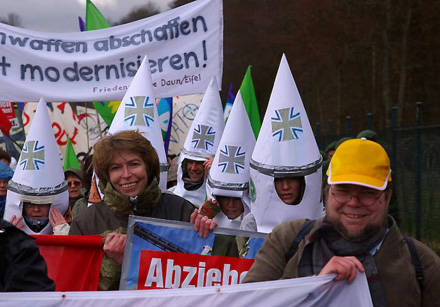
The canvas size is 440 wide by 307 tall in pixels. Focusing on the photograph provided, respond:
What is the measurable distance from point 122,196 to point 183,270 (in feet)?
1.77

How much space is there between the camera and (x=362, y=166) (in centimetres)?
315

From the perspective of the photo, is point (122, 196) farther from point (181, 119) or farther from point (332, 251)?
point (181, 119)

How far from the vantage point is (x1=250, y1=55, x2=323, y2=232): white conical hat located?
16.9 ft

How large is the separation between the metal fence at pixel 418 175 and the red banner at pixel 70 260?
5.93 meters

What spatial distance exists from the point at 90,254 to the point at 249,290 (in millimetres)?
1585

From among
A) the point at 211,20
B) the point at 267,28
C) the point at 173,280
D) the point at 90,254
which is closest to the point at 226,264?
the point at 173,280

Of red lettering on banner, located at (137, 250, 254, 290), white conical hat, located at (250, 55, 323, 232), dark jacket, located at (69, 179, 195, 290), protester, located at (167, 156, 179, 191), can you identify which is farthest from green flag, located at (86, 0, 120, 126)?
red lettering on banner, located at (137, 250, 254, 290)

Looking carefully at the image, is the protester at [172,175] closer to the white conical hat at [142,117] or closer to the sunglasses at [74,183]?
the sunglasses at [74,183]

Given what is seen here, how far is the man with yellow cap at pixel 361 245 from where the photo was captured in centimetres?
310

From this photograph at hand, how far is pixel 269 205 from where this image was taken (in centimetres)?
519

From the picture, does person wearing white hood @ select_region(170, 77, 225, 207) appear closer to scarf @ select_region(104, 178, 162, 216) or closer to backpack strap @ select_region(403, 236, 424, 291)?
scarf @ select_region(104, 178, 162, 216)

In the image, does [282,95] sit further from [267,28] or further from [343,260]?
[267,28]

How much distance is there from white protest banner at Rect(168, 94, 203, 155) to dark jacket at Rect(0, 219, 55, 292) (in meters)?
9.90

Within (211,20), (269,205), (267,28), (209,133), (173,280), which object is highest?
(267,28)
